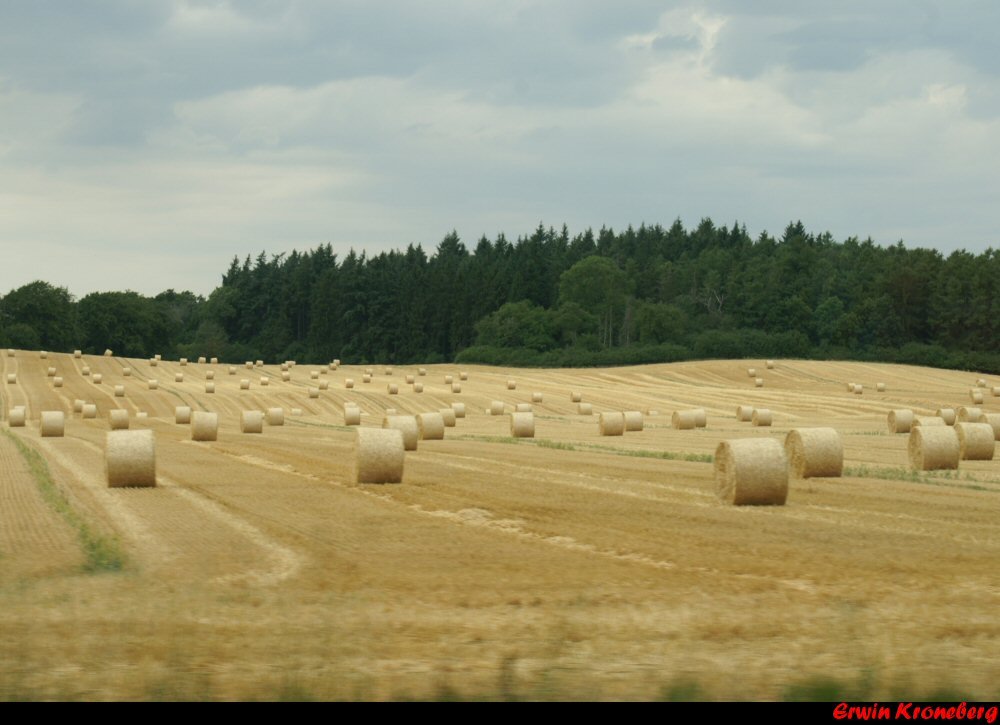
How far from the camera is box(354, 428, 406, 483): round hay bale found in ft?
74.4

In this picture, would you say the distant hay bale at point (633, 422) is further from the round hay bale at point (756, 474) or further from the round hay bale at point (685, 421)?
the round hay bale at point (756, 474)

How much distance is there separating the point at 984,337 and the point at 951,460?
286 feet

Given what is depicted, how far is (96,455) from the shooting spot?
102 feet

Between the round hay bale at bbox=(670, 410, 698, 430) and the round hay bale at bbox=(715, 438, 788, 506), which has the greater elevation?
the round hay bale at bbox=(715, 438, 788, 506)

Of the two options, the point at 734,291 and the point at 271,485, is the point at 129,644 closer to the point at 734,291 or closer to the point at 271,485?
the point at 271,485

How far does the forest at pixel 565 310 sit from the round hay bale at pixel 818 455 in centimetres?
7006

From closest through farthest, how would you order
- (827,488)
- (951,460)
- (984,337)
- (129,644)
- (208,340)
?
(129,644) < (827,488) < (951,460) < (984,337) < (208,340)

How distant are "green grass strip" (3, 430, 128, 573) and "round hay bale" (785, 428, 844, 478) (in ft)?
41.6

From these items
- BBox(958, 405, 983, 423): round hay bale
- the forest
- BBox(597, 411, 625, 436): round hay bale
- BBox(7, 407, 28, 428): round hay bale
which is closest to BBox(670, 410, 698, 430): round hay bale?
BBox(597, 411, 625, 436): round hay bale

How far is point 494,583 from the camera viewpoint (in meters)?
12.6

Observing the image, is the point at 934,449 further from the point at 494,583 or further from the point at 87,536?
the point at 87,536

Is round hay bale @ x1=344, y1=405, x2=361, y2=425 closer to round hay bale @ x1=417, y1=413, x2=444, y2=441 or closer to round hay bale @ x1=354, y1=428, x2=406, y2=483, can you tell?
round hay bale @ x1=417, y1=413, x2=444, y2=441

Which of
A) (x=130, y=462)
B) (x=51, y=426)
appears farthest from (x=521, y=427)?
(x=130, y=462)
